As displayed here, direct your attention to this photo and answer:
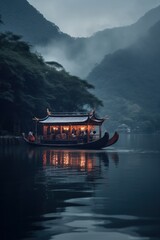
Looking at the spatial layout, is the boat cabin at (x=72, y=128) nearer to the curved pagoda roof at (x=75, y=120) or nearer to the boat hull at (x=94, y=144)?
the curved pagoda roof at (x=75, y=120)

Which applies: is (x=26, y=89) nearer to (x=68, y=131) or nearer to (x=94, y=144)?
(x=68, y=131)

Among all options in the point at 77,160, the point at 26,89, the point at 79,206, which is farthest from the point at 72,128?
the point at 79,206

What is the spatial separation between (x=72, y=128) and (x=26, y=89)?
17.2 meters

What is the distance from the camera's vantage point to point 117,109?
189125 millimetres

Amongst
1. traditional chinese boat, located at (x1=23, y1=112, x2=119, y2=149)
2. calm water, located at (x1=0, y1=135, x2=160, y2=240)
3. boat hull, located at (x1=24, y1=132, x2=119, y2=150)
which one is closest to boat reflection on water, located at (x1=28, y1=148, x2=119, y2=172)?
calm water, located at (x1=0, y1=135, x2=160, y2=240)

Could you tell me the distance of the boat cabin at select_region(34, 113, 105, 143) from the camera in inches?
1993

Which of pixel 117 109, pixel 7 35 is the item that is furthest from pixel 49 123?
pixel 117 109

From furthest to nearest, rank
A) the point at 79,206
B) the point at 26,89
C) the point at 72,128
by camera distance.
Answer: the point at 26,89 < the point at 72,128 < the point at 79,206

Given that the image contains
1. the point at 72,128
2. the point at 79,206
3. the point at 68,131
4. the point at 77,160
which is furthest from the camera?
the point at 68,131

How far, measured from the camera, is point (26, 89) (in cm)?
6619

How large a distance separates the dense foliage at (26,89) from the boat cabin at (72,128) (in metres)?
7.12

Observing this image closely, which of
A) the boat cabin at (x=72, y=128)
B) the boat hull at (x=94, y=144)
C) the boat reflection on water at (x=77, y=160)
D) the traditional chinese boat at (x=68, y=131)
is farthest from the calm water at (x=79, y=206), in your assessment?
the boat cabin at (x=72, y=128)

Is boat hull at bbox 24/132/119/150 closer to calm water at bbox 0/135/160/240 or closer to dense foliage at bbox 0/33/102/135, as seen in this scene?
dense foliage at bbox 0/33/102/135

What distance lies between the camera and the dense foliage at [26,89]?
59.2 m
